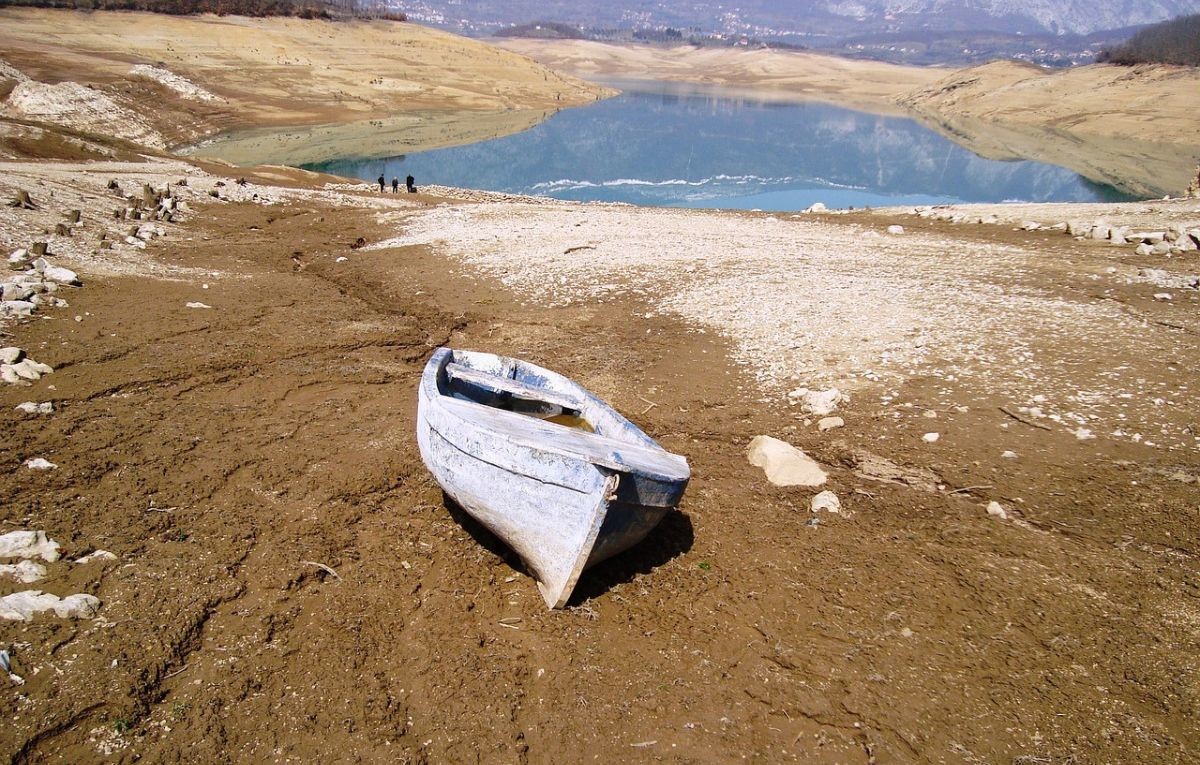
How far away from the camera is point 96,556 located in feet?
16.4

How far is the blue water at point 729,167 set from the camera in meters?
34.3

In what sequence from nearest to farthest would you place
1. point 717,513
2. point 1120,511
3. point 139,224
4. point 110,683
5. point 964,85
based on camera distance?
point 110,683 → point 1120,511 → point 717,513 → point 139,224 → point 964,85

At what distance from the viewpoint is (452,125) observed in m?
54.2

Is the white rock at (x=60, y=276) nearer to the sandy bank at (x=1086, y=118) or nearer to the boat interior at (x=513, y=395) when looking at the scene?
the boat interior at (x=513, y=395)

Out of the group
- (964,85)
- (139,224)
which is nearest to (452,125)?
(139,224)

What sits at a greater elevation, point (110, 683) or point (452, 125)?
point (452, 125)

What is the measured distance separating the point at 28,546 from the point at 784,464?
650cm

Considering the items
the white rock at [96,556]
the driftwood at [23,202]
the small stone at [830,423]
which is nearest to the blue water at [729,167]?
the driftwood at [23,202]

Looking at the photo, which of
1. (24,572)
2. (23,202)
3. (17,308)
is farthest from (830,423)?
(23,202)

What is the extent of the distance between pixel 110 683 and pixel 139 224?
14.3m

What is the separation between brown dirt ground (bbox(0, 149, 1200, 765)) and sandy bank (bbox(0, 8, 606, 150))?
36.7 m

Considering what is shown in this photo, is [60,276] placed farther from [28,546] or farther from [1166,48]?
[1166,48]

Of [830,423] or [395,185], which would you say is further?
[395,185]

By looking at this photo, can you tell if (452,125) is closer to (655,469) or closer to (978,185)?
(978,185)
